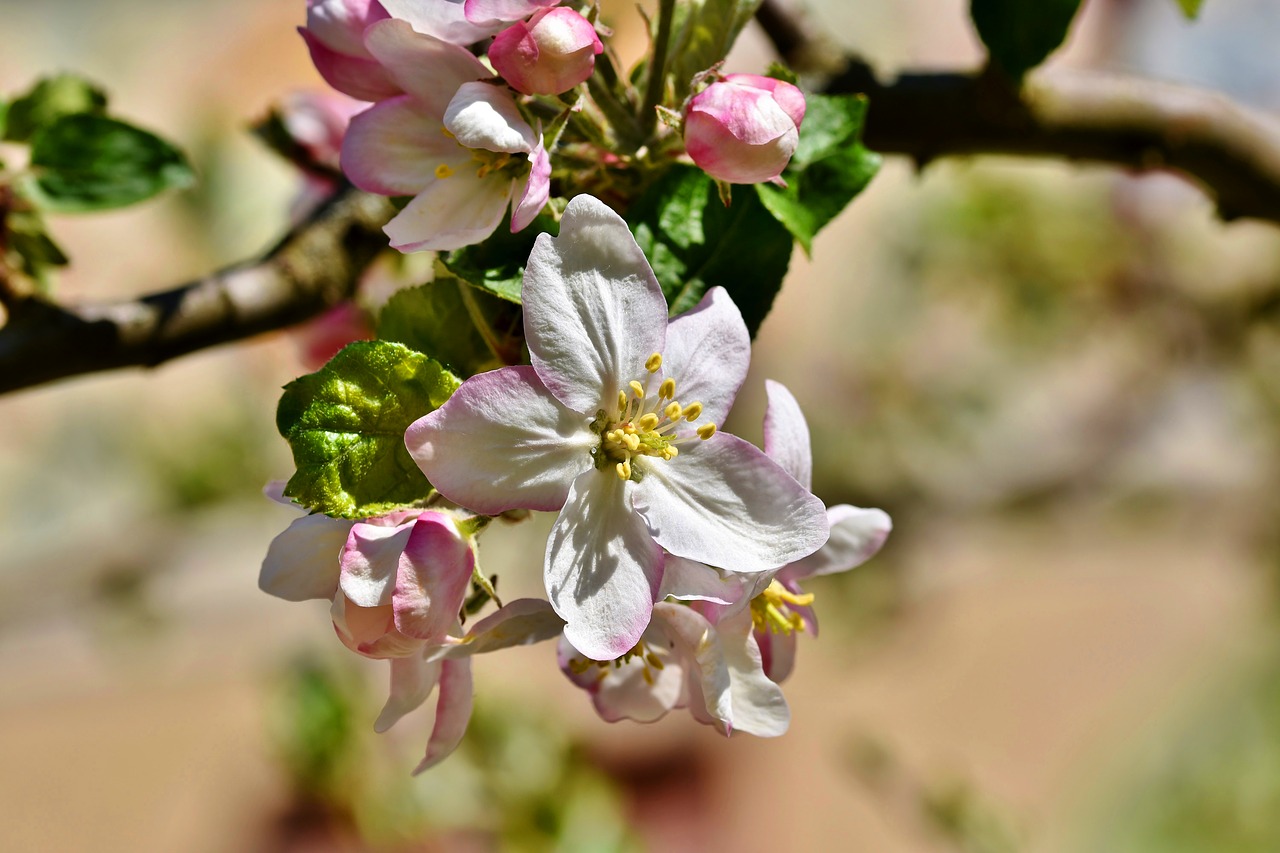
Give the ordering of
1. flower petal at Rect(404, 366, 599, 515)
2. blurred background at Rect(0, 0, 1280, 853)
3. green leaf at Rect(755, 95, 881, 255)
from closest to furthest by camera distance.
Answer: flower petal at Rect(404, 366, 599, 515) < green leaf at Rect(755, 95, 881, 255) < blurred background at Rect(0, 0, 1280, 853)

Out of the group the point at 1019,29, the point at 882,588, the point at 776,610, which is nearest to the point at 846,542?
the point at 776,610

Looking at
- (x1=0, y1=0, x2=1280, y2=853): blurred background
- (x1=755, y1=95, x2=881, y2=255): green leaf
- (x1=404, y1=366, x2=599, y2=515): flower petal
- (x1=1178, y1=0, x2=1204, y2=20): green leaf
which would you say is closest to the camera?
(x1=404, y1=366, x2=599, y2=515): flower petal

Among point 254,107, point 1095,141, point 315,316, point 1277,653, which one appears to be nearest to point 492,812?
point 315,316

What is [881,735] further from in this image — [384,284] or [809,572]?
[809,572]

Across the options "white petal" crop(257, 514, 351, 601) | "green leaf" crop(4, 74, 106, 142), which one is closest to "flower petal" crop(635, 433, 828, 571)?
"white petal" crop(257, 514, 351, 601)

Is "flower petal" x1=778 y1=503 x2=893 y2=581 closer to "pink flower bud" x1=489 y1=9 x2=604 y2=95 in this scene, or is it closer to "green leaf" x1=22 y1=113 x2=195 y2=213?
"pink flower bud" x1=489 y1=9 x2=604 y2=95

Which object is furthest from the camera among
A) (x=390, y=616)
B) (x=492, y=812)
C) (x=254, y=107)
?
(x=254, y=107)

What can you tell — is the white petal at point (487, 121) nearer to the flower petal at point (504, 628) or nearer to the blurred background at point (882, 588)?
the flower petal at point (504, 628)
